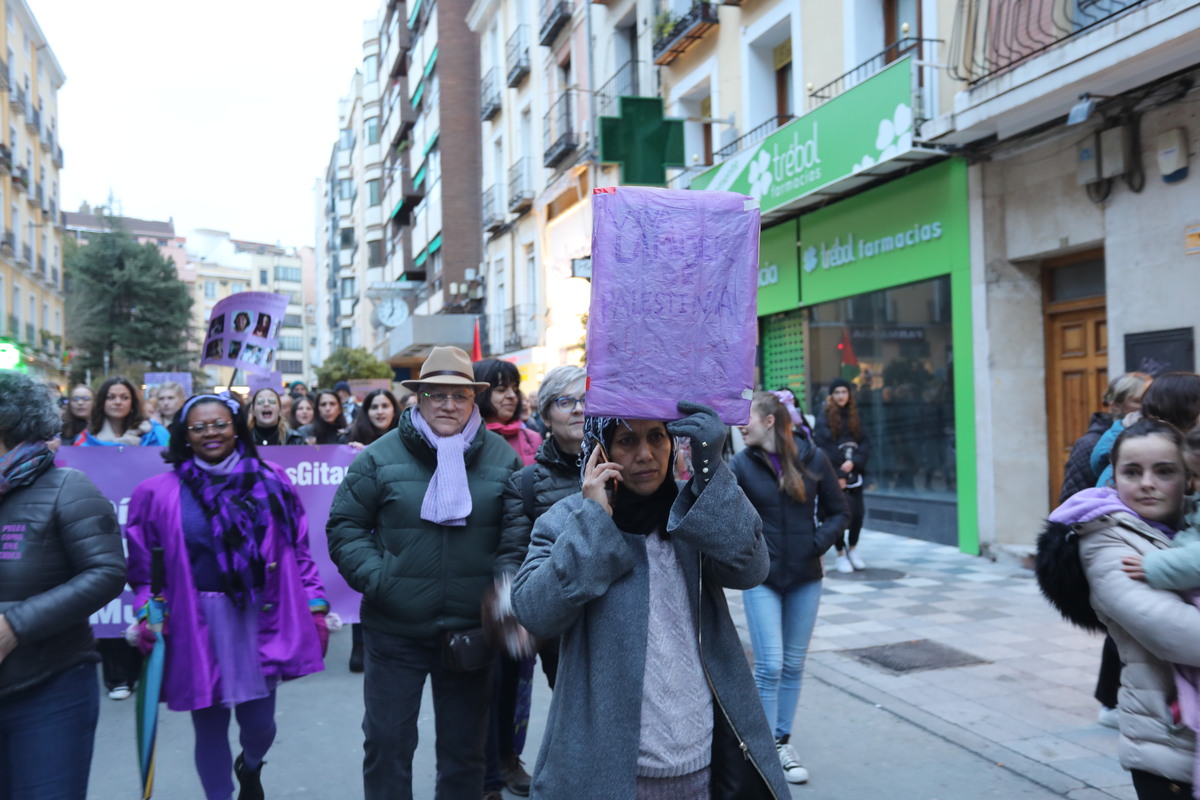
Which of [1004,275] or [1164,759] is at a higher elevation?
[1004,275]

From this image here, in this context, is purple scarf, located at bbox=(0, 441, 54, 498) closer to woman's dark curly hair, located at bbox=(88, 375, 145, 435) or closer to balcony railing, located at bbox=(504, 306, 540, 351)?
woman's dark curly hair, located at bbox=(88, 375, 145, 435)

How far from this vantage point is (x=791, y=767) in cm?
480

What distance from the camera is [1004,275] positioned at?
10.5m

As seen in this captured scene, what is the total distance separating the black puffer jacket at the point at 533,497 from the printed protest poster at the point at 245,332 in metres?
4.38

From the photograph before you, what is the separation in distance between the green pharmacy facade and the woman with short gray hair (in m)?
9.45

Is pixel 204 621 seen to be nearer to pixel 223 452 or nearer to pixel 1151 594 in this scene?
pixel 223 452

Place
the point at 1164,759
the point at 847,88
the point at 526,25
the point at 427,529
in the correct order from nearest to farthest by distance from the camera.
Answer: the point at 1164,759 < the point at 427,529 < the point at 847,88 < the point at 526,25

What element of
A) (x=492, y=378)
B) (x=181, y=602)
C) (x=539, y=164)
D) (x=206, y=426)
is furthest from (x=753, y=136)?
(x=181, y=602)

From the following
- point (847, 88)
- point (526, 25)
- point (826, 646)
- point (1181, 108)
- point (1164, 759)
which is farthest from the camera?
point (526, 25)

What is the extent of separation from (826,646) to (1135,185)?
5033 millimetres

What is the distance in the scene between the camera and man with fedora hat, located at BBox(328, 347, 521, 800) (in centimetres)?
379

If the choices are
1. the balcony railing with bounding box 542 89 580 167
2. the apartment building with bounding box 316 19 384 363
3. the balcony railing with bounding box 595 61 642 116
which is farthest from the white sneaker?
the apartment building with bounding box 316 19 384 363

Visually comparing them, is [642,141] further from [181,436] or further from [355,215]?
[355,215]

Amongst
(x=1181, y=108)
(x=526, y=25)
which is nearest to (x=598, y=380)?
(x=1181, y=108)
